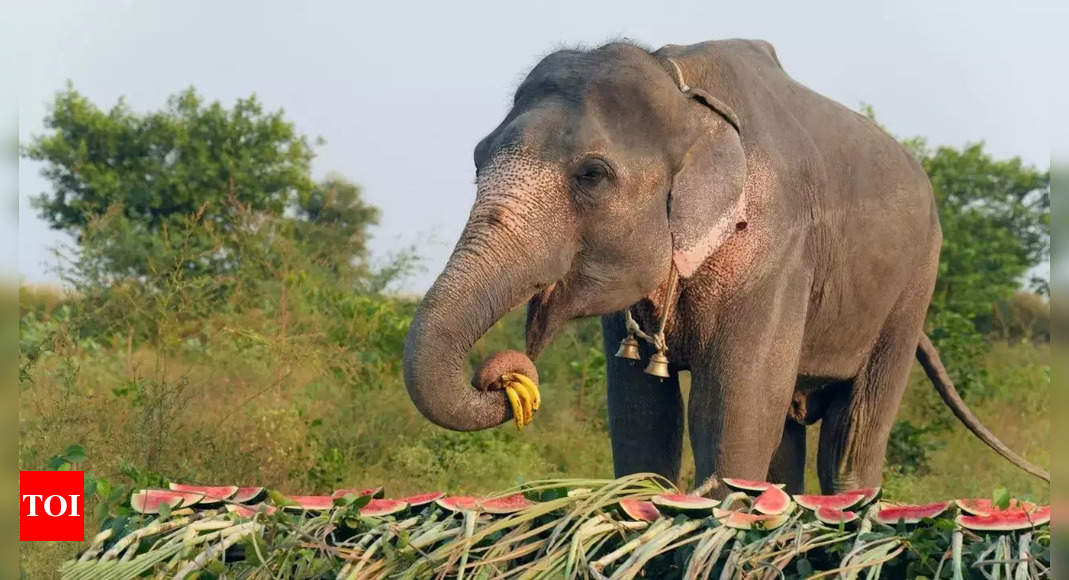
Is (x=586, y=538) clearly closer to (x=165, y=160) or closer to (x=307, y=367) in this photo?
(x=307, y=367)

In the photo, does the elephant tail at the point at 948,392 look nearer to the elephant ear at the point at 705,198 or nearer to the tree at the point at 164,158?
the elephant ear at the point at 705,198

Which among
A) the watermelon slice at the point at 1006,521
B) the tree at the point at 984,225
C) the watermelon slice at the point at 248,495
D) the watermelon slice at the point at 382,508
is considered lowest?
the watermelon slice at the point at 1006,521

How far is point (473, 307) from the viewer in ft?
13.0

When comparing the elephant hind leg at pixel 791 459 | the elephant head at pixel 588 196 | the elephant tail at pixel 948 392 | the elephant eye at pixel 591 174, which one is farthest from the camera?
the elephant tail at pixel 948 392

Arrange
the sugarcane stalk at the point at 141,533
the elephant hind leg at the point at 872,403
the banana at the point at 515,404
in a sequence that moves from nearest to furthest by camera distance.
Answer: the sugarcane stalk at the point at 141,533
the banana at the point at 515,404
the elephant hind leg at the point at 872,403

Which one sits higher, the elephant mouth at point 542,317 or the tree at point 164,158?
the tree at point 164,158

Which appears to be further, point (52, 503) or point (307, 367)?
point (307, 367)

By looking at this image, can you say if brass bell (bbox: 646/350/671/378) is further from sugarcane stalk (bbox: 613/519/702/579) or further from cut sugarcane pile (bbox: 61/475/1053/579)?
sugarcane stalk (bbox: 613/519/702/579)

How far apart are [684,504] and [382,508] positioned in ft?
2.06

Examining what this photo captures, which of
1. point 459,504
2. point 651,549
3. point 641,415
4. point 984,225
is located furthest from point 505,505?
point 984,225

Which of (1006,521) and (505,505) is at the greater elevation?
(505,505)

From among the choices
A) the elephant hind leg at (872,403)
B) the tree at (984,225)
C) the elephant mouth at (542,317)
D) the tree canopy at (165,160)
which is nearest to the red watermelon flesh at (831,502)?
the elephant mouth at (542,317)

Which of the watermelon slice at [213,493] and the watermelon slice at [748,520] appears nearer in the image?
the watermelon slice at [748,520]

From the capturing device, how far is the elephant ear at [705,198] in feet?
14.3
